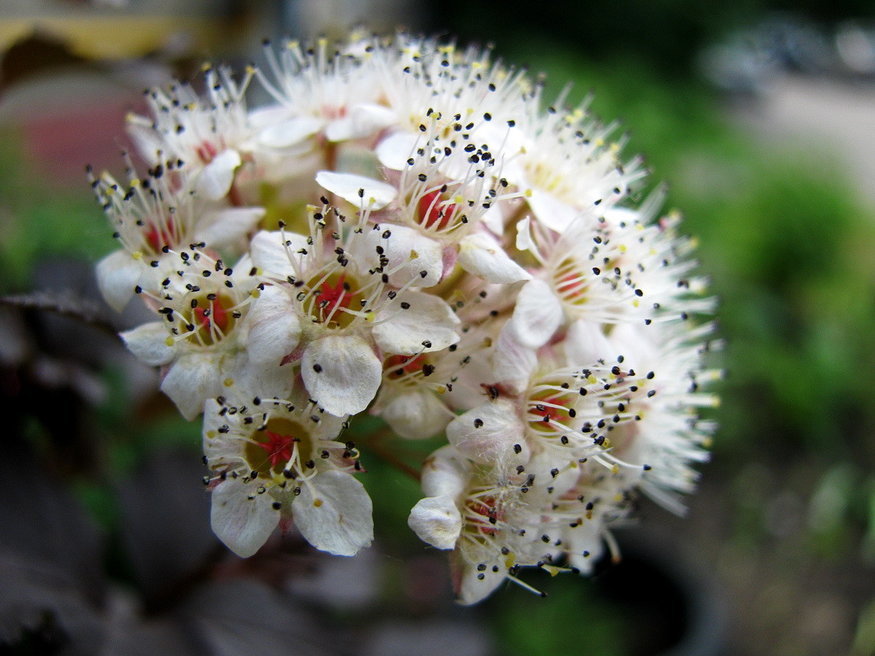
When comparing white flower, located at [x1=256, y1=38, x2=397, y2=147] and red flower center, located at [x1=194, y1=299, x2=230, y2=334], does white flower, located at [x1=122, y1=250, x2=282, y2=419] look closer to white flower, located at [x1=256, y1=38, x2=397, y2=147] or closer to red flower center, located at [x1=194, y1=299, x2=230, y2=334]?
red flower center, located at [x1=194, y1=299, x2=230, y2=334]

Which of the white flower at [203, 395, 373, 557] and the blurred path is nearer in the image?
the white flower at [203, 395, 373, 557]

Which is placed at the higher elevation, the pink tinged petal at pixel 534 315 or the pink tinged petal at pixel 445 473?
the pink tinged petal at pixel 534 315

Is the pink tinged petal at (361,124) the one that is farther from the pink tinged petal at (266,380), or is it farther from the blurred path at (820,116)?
the blurred path at (820,116)

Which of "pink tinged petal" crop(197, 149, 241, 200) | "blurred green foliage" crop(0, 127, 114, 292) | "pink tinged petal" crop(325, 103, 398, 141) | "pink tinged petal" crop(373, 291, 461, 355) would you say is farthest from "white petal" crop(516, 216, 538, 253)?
"blurred green foliage" crop(0, 127, 114, 292)

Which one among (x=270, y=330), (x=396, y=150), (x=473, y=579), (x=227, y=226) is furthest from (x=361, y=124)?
(x=473, y=579)

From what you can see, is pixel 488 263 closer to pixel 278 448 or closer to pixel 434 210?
pixel 434 210

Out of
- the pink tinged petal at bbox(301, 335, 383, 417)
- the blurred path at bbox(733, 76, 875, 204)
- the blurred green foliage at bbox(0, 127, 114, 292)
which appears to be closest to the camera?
the pink tinged petal at bbox(301, 335, 383, 417)

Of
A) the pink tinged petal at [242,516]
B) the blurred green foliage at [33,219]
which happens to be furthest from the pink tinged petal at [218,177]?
the blurred green foliage at [33,219]
